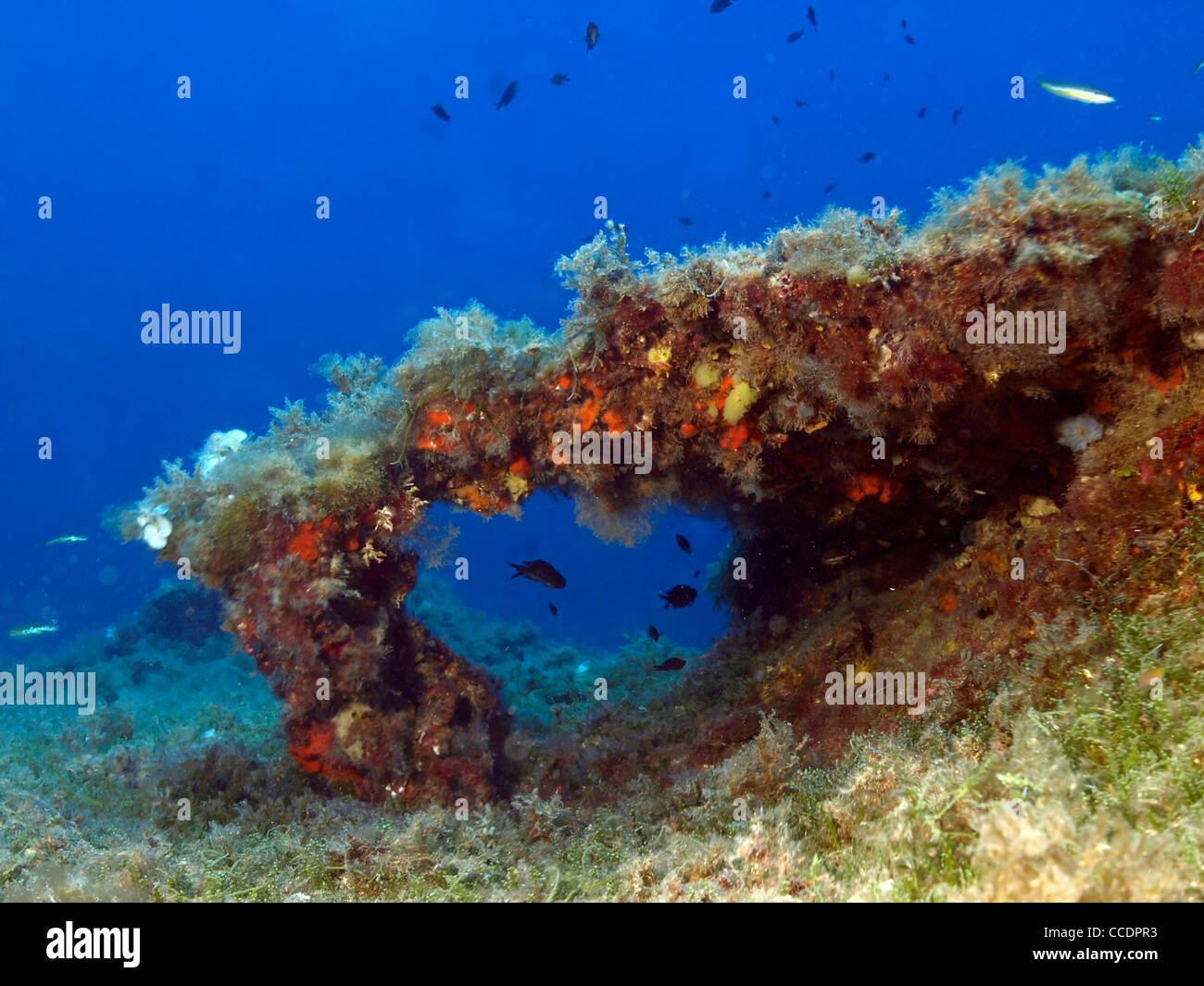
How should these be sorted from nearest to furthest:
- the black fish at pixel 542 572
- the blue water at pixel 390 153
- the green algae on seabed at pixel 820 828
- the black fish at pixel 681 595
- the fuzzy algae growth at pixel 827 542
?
the green algae on seabed at pixel 820 828 → the fuzzy algae growth at pixel 827 542 → the black fish at pixel 542 572 → the black fish at pixel 681 595 → the blue water at pixel 390 153

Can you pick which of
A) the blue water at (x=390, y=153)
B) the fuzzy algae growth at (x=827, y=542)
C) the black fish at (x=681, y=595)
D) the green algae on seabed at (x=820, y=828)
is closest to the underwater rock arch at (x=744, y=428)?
the fuzzy algae growth at (x=827, y=542)

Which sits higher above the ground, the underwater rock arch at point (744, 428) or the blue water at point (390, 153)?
the blue water at point (390, 153)

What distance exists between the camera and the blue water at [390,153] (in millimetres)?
68875

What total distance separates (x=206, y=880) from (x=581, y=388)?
Result: 180 inches

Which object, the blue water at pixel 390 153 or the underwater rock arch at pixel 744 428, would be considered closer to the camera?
the underwater rock arch at pixel 744 428

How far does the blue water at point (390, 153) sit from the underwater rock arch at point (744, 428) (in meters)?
57.0

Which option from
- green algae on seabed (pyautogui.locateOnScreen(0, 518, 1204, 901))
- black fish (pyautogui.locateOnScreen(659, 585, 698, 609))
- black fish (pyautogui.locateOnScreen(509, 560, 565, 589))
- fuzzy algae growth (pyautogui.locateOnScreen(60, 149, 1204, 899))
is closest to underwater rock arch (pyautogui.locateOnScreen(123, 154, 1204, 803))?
fuzzy algae growth (pyautogui.locateOnScreen(60, 149, 1204, 899))

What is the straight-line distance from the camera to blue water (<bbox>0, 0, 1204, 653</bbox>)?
68.9 m

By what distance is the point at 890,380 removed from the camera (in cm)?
482

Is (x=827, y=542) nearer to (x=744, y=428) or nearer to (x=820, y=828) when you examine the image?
(x=744, y=428)

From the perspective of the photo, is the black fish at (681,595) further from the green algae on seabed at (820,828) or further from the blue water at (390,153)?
the blue water at (390,153)

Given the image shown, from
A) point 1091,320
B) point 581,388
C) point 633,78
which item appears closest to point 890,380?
point 1091,320

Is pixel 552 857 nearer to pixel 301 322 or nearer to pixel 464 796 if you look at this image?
pixel 464 796
